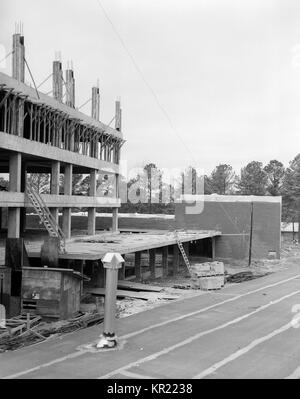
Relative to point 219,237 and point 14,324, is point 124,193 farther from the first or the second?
point 14,324

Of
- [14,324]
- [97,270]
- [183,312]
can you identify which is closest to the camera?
[14,324]

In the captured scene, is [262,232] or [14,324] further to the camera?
[262,232]

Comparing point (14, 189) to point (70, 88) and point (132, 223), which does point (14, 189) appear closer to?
point (70, 88)

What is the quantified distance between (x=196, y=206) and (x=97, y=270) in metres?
24.3

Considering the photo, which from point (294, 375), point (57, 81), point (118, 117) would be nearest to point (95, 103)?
point (118, 117)

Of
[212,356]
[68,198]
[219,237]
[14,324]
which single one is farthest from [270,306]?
[219,237]

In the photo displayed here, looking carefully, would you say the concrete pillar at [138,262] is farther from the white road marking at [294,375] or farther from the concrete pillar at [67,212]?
the white road marking at [294,375]

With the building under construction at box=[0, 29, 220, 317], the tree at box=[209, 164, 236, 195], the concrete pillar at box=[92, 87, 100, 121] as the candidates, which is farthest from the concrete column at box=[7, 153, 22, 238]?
the tree at box=[209, 164, 236, 195]

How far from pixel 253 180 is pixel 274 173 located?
206 inches

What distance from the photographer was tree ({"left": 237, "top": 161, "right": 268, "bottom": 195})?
86.0m

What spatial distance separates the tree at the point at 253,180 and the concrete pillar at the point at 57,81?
58176 mm

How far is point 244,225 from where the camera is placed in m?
48.9

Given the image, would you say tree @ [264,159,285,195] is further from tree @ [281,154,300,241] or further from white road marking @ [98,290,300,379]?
white road marking @ [98,290,300,379]
